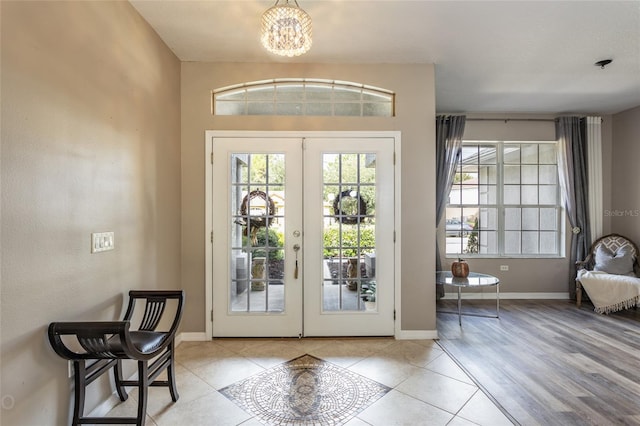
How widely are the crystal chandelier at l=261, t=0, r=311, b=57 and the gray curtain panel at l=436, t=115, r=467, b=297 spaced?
2.92m

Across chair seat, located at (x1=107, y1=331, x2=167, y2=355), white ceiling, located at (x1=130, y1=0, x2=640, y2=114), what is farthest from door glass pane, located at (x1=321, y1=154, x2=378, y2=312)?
chair seat, located at (x1=107, y1=331, x2=167, y2=355)

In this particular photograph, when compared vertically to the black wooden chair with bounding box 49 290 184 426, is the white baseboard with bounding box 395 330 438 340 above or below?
below

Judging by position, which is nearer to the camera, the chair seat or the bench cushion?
the chair seat

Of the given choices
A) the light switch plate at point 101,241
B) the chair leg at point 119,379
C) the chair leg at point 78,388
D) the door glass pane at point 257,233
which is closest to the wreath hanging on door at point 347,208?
the door glass pane at point 257,233

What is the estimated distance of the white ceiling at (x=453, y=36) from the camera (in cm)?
223

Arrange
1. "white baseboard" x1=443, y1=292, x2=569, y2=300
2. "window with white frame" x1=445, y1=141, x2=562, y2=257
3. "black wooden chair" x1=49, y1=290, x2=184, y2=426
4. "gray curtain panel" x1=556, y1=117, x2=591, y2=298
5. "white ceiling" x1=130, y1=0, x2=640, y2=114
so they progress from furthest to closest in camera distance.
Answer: "window with white frame" x1=445, y1=141, x2=562, y2=257 → "white baseboard" x1=443, y1=292, x2=569, y2=300 → "gray curtain panel" x1=556, y1=117, x2=591, y2=298 → "white ceiling" x1=130, y1=0, x2=640, y2=114 → "black wooden chair" x1=49, y1=290, x2=184, y2=426

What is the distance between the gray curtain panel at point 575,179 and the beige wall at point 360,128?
9.50 feet

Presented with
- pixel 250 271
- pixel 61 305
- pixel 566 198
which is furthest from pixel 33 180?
pixel 566 198

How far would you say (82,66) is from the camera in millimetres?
1735

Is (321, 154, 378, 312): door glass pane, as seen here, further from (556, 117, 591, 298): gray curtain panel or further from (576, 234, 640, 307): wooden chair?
(556, 117, 591, 298): gray curtain panel

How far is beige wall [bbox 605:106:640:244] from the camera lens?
4.25 m

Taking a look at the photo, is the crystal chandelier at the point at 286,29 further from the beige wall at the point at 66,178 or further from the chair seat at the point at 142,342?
the chair seat at the point at 142,342

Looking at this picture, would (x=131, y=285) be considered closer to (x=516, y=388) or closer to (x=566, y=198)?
(x=516, y=388)

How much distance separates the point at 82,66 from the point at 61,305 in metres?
1.36
